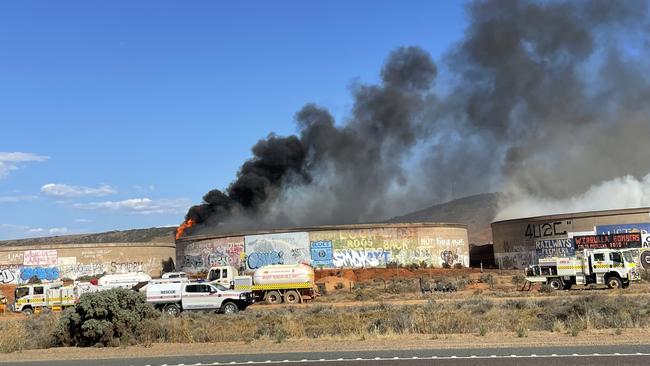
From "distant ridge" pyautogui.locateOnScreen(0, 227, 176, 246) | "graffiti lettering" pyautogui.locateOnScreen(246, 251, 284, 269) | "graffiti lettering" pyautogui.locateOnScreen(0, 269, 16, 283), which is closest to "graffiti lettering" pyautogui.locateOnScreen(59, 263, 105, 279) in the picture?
"graffiti lettering" pyautogui.locateOnScreen(0, 269, 16, 283)

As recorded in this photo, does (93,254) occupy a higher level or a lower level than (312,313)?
higher

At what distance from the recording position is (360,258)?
65.7m

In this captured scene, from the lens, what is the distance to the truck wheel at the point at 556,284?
128ft

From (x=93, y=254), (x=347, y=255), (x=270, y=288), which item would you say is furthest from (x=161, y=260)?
(x=270, y=288)

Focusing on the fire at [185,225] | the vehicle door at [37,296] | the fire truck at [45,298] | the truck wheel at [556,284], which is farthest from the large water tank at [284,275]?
the fire at [185,225]

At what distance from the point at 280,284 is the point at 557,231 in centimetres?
3791

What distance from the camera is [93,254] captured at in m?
71.9

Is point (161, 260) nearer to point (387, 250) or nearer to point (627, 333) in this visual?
point (387, 250)

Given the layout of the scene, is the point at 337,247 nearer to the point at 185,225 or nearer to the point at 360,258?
the point at 360,258

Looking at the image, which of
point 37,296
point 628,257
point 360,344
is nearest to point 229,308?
point 37,296

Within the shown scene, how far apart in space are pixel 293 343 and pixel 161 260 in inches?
2618

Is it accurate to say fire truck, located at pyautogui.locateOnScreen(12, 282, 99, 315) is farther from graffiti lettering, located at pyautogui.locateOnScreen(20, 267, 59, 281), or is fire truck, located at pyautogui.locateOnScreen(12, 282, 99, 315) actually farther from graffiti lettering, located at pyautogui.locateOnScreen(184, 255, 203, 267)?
graffiti lettering, located at pyautogui.locateOnScreen(20, 267, 59, 281)

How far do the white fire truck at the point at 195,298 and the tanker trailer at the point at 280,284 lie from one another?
24.0ft

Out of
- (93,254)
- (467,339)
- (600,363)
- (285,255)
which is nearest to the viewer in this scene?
(600,363)
